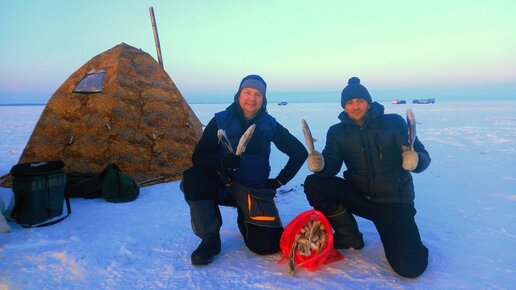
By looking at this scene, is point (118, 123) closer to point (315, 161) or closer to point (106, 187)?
point (106, 187)

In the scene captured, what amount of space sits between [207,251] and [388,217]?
1.62 metres

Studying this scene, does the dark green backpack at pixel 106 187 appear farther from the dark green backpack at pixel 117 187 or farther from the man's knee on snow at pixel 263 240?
the man's knee on snow at pixel 263 240

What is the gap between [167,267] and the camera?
2936 millimetres

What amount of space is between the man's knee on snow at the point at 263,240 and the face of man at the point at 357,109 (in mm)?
1288

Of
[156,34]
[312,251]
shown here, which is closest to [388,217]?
[312,251]

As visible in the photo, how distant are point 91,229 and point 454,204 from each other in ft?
15.2

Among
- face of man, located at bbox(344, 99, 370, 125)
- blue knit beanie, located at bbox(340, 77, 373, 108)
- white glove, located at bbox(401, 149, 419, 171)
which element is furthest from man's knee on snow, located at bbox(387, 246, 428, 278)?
blue knit beanie, located at bbox(340, 77, 373, 108)

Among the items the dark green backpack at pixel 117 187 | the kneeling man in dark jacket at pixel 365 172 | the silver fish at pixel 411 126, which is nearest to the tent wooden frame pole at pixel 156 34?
the dark green backpack at pixel 117 187

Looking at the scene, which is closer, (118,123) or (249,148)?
(249,148)

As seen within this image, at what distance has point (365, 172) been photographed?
3117 millimetres

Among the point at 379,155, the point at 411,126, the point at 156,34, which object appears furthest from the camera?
the point at 156,34

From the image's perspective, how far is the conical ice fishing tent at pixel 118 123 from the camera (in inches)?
229

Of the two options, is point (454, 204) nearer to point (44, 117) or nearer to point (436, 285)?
point (436, 285)

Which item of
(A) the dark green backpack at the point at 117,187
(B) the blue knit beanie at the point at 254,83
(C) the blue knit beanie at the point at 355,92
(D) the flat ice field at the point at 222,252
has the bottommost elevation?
(D) the flat ice field at the point at 222,252
